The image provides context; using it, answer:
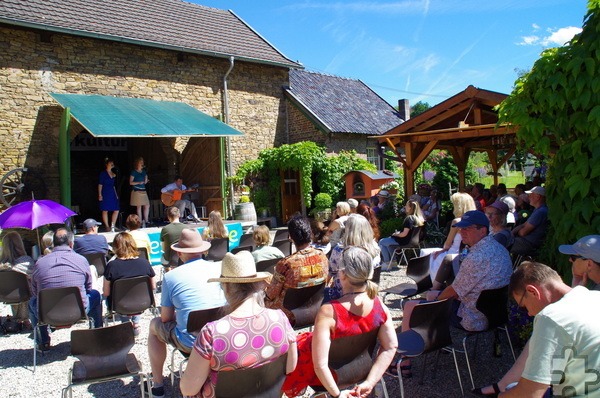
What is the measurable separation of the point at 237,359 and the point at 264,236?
3341 mm

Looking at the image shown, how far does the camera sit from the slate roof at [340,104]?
16.9 m

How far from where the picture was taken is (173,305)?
12.4ft

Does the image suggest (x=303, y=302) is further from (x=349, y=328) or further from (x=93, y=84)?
(x=93, y=84)

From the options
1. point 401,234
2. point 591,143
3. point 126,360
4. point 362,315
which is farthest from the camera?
point 401,234

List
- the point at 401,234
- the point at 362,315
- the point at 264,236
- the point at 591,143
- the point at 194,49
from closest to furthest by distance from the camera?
1. the point at 362,315
2. the point at 591,143
3. the point at 264,236
4. the point at 401,234
5. the point at 194,49

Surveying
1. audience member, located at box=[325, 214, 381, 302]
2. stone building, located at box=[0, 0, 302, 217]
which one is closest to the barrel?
stone building, located at box=[0, 0, 302, 217]

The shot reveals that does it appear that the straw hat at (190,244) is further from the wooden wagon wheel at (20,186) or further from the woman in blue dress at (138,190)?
the woman in blue dress at (138,190)

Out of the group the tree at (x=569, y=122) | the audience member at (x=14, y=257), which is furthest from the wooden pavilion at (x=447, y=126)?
the audience member at (x=14, y=257)

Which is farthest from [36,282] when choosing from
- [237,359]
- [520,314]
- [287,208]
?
[287,208]

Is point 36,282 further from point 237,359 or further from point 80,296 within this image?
point 237,359

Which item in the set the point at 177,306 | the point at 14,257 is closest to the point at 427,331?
the point at 177,306

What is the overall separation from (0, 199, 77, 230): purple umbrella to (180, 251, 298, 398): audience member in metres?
5.03

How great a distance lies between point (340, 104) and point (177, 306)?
16323 millimetres

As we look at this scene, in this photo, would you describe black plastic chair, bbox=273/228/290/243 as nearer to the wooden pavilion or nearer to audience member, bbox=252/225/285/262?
audience member, bbox=252/225/285/262
